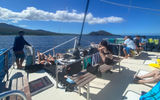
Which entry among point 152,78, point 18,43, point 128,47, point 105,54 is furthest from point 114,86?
point 18,43

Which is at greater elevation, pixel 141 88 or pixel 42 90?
pixel 141 88

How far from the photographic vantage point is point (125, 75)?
3.32m

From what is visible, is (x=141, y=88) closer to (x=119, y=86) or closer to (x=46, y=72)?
(x=119, y=86)

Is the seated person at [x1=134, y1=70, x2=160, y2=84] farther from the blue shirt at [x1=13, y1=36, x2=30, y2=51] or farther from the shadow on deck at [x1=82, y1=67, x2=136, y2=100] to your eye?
the blue shirt at [x1=13, y1=36, x2=30, y2=51]

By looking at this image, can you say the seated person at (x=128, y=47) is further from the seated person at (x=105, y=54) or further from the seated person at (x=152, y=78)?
the seated person at (x=152, y=78)

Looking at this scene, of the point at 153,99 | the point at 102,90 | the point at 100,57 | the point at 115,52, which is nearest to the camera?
the point at 153,99

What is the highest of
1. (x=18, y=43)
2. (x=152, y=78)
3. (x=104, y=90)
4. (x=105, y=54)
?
(x=18, y=43)

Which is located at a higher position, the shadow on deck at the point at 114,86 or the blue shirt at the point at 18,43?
the blue shirt at the point at 18,43

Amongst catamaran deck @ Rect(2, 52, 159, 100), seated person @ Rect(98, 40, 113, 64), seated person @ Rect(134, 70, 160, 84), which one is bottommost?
catamaran deck @ Rect(2, 52, 159, 100)

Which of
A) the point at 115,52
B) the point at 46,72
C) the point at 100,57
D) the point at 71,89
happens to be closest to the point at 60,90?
the point at 71,89

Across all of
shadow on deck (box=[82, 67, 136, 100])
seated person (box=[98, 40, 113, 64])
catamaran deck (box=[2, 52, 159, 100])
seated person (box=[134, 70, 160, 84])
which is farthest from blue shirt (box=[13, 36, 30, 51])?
seated person (box=[134, 70, 160, 84])

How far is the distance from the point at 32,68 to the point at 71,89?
212cm

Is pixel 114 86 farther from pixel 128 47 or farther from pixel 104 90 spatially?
pixel 128 47

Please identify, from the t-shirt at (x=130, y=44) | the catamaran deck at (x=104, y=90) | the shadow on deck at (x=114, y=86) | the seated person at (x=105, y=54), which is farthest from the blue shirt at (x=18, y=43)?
the t-shirt at (x=130, y=44)
